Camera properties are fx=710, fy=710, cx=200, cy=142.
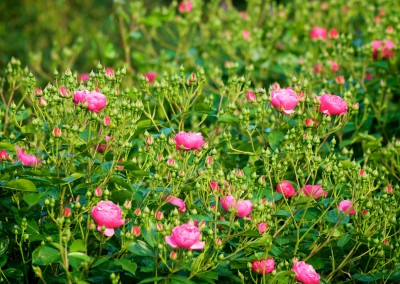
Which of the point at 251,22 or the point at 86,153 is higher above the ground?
the point at 86,153

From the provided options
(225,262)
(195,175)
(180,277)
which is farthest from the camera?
(195,175)

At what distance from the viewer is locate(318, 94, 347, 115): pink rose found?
2575 millimetres

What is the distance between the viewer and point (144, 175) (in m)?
2.32

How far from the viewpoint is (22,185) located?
88.5 inches

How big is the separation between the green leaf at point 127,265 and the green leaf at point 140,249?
35 millimetres

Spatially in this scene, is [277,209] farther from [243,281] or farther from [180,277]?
[180,277]

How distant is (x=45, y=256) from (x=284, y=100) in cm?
101

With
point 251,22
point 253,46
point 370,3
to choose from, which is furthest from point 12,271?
point 370,3

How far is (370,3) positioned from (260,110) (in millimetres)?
2985

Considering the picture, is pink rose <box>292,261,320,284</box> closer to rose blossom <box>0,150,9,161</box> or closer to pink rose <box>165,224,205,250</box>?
pink rose <box>165,224,205,250</box>

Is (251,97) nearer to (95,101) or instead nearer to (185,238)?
(95,101)

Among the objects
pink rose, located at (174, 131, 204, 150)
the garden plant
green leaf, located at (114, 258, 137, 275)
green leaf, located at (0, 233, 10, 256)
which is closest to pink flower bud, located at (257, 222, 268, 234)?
the garden plant

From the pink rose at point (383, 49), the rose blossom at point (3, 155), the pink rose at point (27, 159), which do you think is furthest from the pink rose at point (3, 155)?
the pink rose at point (383, 49)

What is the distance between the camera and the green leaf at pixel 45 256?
6.84 feet
